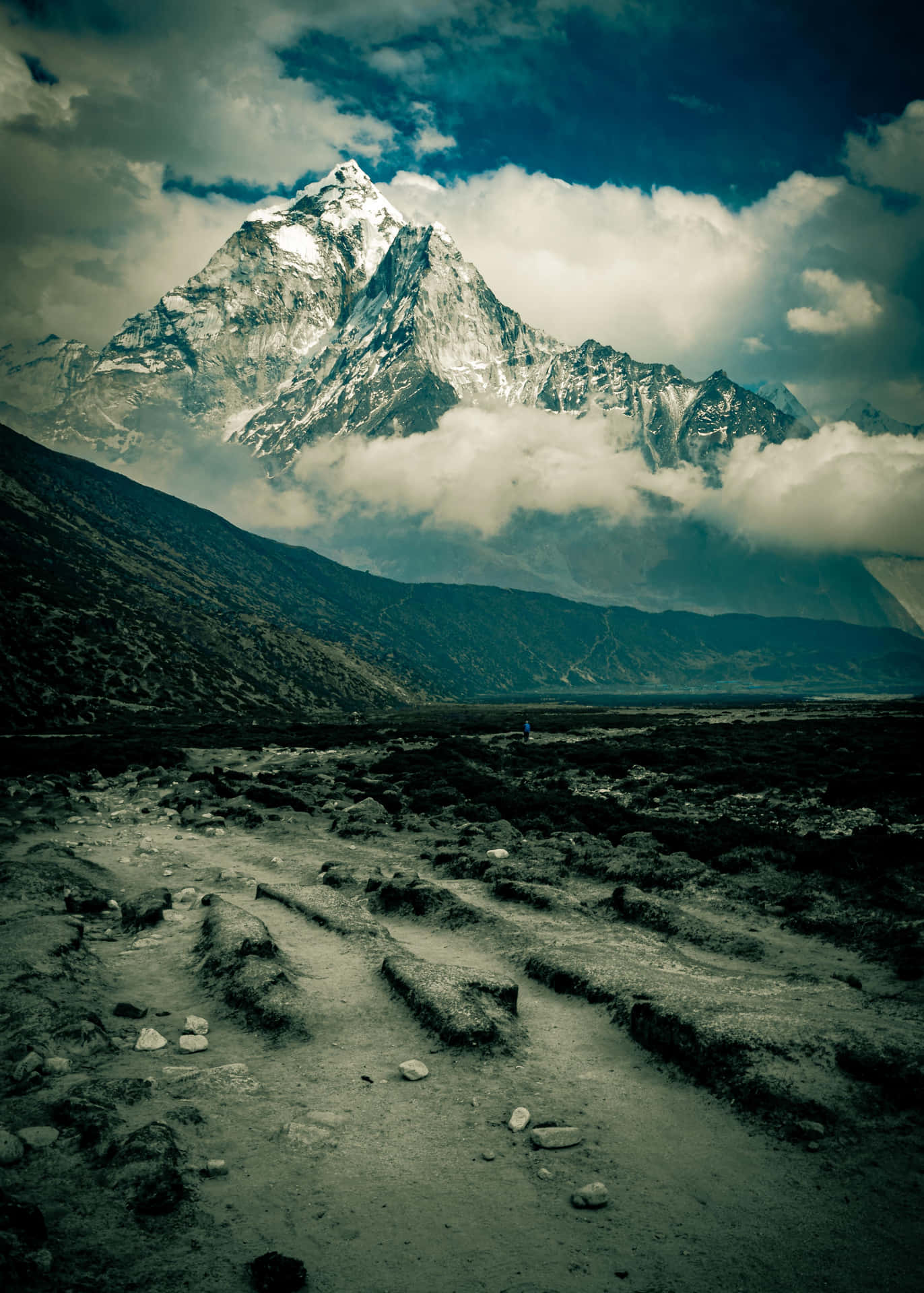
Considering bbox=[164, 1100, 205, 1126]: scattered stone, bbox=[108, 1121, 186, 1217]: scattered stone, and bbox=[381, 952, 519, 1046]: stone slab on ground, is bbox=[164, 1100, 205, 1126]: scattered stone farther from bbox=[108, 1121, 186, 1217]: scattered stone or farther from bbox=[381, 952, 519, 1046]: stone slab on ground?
bbox=[381, 952, 519, 1046]: stone slab on ground

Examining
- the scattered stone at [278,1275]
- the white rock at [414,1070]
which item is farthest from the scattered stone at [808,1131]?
the scattered stone at [278,1275]

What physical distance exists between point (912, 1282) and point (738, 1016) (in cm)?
388

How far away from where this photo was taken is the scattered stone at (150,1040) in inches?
386

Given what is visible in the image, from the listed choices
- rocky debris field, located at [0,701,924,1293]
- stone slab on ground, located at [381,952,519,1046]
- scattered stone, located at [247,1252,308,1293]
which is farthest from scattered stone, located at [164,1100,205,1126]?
stone slab on ground, located at [381,952,519,1046]

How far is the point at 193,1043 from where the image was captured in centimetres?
991

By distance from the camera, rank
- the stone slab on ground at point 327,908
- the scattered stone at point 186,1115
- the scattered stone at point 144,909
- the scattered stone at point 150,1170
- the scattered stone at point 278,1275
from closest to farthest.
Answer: the scattered stone at point 278,1275
the scattered stone at point 150,1170
the scattered stone at point 186,1115
the stone slab on ground at point 327,908
the scattered stone at point 144,909

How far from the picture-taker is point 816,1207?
671 cm

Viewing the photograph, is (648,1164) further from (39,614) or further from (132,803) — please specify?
(39,614)

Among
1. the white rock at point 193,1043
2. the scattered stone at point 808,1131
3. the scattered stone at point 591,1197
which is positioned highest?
the scattered stone at point 808,1131

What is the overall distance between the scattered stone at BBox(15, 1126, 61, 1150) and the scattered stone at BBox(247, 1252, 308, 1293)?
3084 millimetres

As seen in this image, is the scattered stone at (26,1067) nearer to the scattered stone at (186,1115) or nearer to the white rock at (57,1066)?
the white rock at (57,1066)

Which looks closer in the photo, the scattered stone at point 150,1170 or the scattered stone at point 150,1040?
the scattered stone at point 150,1170

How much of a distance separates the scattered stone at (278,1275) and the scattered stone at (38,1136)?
10.1 ft

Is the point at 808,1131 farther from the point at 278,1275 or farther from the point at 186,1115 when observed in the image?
the point at 186,1115
